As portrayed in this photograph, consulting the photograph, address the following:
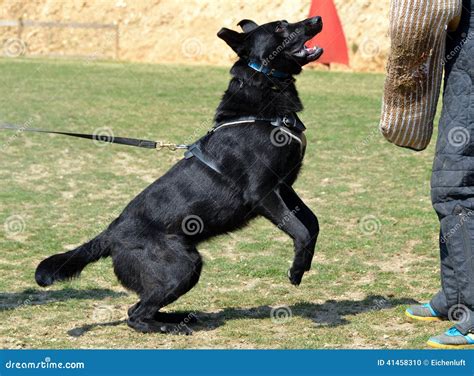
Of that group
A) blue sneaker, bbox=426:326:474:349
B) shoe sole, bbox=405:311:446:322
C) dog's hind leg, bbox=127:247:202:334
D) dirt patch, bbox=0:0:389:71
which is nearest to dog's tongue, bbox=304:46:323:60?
dog's hind leg, bbox=127:247:202:334

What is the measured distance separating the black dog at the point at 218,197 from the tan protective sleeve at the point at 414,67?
762 mm

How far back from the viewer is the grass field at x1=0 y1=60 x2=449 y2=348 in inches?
208

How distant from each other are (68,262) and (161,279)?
2.04 ft

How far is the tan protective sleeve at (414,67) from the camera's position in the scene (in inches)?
176

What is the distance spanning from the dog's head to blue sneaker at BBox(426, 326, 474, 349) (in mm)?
2054

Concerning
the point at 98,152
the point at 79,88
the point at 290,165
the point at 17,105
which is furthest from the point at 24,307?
the point at 79,88

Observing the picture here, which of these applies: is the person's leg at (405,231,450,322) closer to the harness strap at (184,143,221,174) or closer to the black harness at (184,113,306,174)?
the black harness at (184,113,306,174)

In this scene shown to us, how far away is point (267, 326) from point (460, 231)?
1442 millimetres

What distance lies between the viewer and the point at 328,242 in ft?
24.7

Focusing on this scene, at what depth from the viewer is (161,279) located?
515cm

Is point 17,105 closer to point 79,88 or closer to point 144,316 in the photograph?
point 79,88

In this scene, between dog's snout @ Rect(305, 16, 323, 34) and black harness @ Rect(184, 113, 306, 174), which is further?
dog's snout @ Rect(305, 16, 323, 34)

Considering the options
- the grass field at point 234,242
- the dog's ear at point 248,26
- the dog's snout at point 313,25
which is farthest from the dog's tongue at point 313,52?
the grass field at point 234,242

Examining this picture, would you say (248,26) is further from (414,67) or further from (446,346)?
(446,346)
